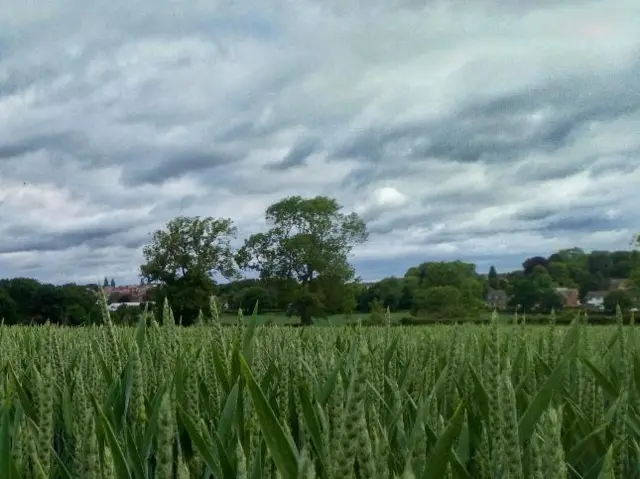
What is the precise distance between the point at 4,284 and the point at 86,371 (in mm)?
55701

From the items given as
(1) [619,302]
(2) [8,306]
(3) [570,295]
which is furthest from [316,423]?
(3) [570,295]

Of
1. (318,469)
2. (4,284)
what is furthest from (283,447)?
(4,284)

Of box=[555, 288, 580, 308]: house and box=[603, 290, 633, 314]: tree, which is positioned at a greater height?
box=[555, 288, 580, 308]: house

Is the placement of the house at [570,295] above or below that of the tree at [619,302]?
above

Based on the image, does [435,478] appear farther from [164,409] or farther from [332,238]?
[332,238]

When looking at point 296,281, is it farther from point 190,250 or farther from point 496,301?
point 496,301

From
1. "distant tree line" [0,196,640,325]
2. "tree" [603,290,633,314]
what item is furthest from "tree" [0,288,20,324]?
"tree" [603,290,633,314]

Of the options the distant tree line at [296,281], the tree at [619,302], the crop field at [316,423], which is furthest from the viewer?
the distant tree line at [296,281]

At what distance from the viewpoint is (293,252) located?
6069 cm

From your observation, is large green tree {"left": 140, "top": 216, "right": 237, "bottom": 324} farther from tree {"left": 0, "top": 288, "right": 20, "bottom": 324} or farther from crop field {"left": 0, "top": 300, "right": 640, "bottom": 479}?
crop field {"left": 0, "top": 300, "right": 640, "bottom": 479}

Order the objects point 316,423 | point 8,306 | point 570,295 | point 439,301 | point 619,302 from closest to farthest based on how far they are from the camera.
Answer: point 316,423, point 619,302, point 8,306, point 439,301, point 570,295

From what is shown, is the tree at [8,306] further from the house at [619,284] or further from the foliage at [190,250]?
the house at [619,284]

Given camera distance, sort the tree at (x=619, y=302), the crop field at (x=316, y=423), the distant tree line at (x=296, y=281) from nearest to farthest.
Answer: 1. the crop field at (x=316, y=423)
2. the tree at (x=619, y=302)
3. the distant tree line at (x=296, y=281)

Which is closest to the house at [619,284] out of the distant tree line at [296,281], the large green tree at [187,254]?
the distant tree line at [296,281]
